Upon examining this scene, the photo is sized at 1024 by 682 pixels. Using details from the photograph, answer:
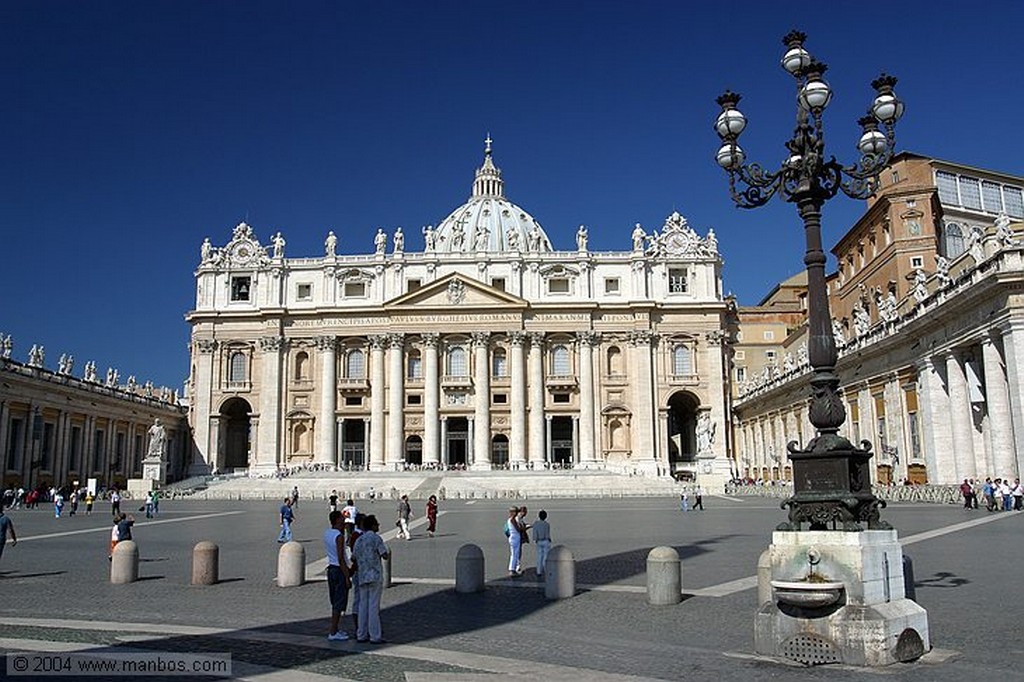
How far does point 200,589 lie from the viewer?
43.8ft

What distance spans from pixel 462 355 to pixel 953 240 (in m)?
36.6

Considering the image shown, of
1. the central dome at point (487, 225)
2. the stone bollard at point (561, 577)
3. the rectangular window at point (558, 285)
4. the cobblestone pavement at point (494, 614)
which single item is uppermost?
the central dome at point (487, 225)

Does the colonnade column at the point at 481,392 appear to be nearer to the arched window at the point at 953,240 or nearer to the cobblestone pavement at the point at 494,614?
the arched window at the point at 953,240

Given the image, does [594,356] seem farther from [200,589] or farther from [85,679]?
[85,679]

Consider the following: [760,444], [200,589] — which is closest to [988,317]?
[200,589]

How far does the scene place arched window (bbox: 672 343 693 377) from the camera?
69438mm

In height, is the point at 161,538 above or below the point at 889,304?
below

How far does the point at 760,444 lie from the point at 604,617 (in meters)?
55.9

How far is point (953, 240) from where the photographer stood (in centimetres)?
4525

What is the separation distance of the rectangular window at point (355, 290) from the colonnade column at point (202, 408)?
37.1 feet

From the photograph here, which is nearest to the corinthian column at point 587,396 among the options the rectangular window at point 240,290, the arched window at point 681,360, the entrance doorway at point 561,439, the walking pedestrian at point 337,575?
the entrance doorway at point 561,439

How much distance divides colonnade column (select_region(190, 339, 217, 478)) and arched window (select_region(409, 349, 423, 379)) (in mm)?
15859

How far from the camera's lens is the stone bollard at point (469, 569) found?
41.5 ft

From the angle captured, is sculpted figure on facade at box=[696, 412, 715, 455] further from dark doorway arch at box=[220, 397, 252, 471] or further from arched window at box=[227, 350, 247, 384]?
arched window at box=[227, 350, 247, 384]
